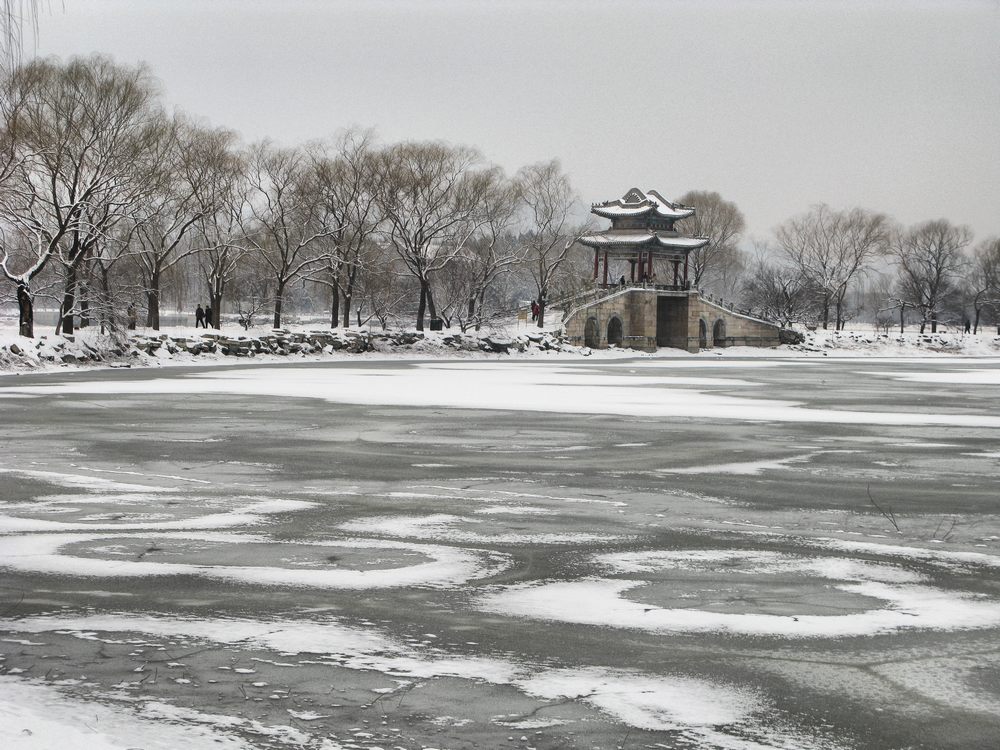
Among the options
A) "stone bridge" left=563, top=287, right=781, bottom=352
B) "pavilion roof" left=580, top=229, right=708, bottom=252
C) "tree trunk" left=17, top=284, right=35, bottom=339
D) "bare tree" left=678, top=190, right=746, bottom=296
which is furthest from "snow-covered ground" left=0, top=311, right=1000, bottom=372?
"bare tree" left=678, top=190, right=746, bottom=296

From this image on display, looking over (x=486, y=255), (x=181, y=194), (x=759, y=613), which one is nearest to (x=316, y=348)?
(x=181, y=194)

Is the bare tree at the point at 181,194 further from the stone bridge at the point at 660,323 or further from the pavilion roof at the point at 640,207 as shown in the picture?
the pavilion roof at the point at 640,207

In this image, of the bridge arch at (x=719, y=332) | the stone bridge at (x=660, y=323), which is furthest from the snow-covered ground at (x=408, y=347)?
the bridge arch at (x=719, y=332)

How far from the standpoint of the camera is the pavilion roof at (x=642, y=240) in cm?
7750

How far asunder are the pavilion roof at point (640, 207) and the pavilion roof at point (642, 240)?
1257 mm

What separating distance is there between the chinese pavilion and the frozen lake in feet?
212

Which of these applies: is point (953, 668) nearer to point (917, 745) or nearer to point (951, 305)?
point (917, 745)

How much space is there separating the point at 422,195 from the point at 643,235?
2467 centimetres

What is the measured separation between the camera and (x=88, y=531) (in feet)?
25.9

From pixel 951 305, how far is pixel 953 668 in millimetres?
107664

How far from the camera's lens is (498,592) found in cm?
620

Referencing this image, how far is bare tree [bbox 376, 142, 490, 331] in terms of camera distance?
57156mm

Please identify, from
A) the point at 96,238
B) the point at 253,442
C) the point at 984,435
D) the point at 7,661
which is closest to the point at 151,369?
the point at 96,238

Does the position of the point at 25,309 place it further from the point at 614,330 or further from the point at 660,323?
the point at 660,323
